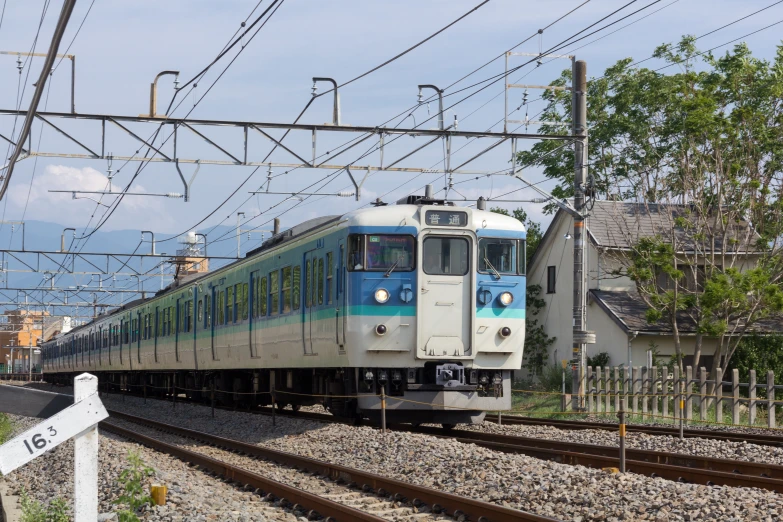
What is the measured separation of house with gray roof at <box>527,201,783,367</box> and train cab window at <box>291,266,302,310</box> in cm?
1245

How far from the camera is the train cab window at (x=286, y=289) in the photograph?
1744 cm

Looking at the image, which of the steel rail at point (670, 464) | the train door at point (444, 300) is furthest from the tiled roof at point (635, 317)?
the steel rail at point (670, 464)

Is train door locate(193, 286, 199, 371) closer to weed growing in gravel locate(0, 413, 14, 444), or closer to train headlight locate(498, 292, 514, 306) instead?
weed growing in gravel locate(0, 413, 14, 444)

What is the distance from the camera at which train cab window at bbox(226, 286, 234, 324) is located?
21.4 meters

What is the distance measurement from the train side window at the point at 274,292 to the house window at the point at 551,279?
15.8m

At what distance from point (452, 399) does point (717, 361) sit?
13.7m

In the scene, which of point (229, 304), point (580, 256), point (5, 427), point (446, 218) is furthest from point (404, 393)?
point (5, 427)

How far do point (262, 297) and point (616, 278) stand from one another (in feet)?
46.8

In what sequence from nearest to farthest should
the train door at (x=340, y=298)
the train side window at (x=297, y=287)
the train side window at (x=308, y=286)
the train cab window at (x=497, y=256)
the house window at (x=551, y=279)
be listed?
the train door at (x=340, y=298) → the train cab window at (x=497, y=256) → the train side window at (x=308, y=286) → the train side window at (x=297, y=287) → the house window at (x=551, y=279)

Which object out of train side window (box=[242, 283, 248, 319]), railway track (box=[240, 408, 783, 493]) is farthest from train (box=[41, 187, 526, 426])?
train side window (box=[242, 283, 248, 319])

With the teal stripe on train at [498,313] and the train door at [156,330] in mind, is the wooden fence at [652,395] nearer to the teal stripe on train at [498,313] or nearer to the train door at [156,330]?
the teal stripe on train at [498,313]

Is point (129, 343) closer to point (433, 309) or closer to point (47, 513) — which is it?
point (433, 309)

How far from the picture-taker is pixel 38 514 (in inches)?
359

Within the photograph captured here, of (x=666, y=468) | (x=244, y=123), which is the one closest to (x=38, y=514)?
(x=666, y=468)
